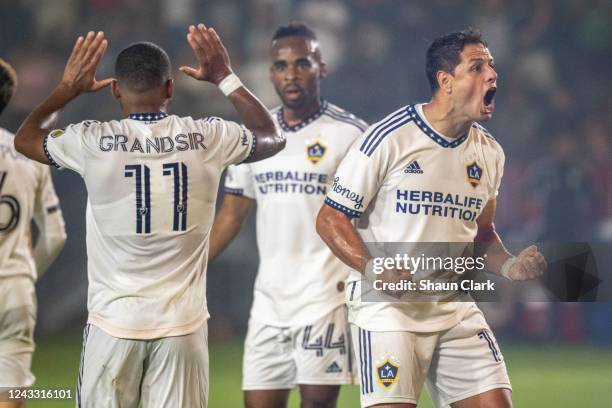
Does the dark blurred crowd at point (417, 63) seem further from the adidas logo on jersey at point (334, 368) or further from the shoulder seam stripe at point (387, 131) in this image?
the shoulder seam stripe at point (387, 131)

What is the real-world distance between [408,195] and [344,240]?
15.5 inches

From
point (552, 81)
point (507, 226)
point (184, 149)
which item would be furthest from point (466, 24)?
point (184, 149)

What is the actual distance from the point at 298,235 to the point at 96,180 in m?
1.74

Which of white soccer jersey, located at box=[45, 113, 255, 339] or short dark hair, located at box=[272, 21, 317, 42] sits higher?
short dark hair, located at box=[272, 21, 317, 42]

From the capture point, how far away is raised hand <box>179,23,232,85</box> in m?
4.45

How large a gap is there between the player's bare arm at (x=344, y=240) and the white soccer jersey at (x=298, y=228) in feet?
3.31

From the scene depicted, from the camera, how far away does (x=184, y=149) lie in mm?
4281

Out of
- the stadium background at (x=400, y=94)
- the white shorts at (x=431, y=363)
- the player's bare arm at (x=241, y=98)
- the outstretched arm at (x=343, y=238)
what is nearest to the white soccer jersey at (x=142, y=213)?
the player's bare arm at (x=241, y=98)

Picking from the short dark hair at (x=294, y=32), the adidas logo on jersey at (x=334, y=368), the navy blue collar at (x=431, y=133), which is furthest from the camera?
the short dark hair at (x=294, y=32)

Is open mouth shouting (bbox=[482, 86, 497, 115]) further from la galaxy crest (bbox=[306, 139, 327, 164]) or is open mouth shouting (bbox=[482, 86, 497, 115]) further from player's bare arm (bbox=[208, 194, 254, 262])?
player's bare arm (bbox=[208, 194, 254, 262])

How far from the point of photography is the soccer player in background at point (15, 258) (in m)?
5.25

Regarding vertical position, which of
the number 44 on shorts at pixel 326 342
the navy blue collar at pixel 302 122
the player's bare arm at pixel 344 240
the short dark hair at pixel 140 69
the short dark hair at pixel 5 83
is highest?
the short dark hair at pixel 5 83

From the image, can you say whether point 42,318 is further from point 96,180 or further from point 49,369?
point 96,180

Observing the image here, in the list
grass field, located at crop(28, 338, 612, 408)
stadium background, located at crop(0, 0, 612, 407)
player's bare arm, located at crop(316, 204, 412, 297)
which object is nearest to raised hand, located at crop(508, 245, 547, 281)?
player's bare arm, located at crop(316, 204, 412, 297)
